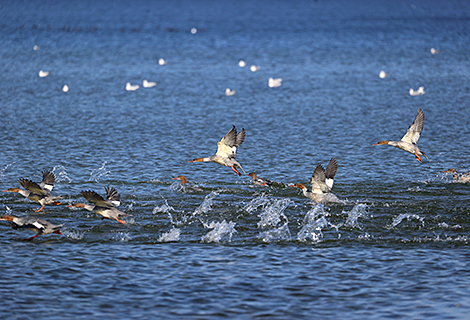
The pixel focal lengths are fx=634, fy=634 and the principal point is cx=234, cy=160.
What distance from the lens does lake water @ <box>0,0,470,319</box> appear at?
12039mm

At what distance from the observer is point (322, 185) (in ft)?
55.7

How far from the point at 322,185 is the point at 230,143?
3.01 metres

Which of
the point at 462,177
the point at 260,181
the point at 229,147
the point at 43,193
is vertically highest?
the point at 229,147

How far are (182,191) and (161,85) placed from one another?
2045cm

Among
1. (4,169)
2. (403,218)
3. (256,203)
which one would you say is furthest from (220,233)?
(4,169)

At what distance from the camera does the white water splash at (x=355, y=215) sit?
1561 centimetres

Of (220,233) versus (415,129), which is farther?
(415,129)

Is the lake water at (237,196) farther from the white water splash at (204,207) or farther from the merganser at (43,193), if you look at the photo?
the merganser at (43,193)

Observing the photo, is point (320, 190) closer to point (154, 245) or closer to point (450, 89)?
point (154, 245)

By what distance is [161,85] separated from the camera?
38.1m

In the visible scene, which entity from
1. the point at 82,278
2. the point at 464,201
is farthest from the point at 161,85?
the point at 82,278

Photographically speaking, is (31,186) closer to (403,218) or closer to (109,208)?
(109,208)

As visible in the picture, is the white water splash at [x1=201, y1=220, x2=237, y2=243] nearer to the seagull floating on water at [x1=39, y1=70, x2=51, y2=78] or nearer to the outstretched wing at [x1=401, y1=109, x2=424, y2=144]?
the outstretched wing at [x1=401, y1=109, x2=424, y2=144]

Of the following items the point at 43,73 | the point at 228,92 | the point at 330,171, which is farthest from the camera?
the point at 43,73
